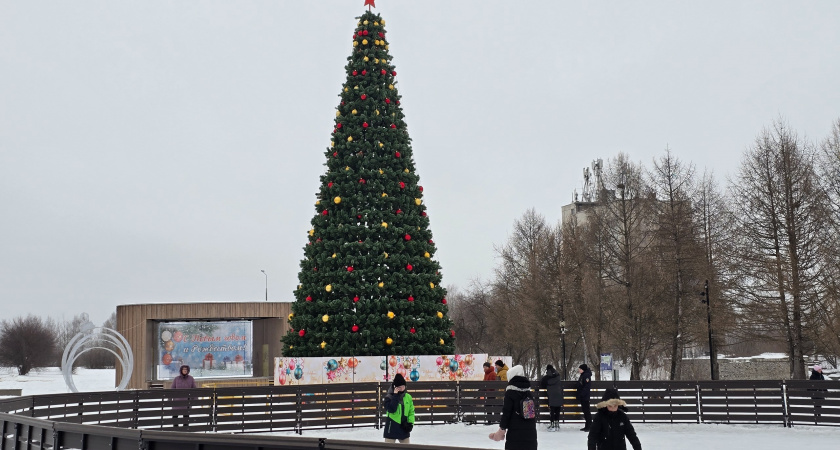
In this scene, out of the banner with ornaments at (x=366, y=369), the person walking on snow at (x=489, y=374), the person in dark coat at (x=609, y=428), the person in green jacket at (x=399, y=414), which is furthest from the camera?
the banner with ornaments at (x=366, y=369)

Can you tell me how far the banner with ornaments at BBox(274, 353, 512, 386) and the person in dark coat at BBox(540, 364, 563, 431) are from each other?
174 inches

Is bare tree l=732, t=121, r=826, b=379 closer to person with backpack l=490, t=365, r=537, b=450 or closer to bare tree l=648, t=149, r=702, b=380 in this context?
bare tree l=648, t=149, r=702, b=380

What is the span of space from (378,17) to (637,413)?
15.7 metres

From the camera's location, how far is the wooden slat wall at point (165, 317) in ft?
123

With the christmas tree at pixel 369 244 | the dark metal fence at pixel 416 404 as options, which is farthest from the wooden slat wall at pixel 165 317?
the dark metal fence at pixel 416 404

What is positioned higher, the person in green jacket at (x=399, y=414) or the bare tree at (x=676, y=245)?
the bare tree at (x=676, y=245)

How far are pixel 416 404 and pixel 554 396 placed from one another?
13.1ft

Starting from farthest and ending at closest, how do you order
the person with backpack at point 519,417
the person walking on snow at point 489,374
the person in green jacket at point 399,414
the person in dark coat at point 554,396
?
the person walking on snow at point 489,374, the person in dark coat at point 554,396, the person in green jacket at point 399,414, the person with backpack at point 519,417

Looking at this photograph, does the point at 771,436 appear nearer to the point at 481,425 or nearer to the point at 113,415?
the point at 481,425

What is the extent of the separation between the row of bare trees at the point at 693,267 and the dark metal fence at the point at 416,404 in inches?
448

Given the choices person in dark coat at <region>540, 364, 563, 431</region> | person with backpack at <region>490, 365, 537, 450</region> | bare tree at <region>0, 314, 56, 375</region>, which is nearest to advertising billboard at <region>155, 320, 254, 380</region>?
person in dark coat at <region>540, 364, 563, 431</region>

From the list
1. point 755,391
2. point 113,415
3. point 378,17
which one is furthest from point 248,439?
point 378,17

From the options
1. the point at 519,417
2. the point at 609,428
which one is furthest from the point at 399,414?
the point at 609,428

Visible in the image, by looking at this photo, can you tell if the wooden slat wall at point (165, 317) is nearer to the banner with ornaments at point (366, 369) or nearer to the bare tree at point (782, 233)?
the banner with ornaments at point (366, 369)
